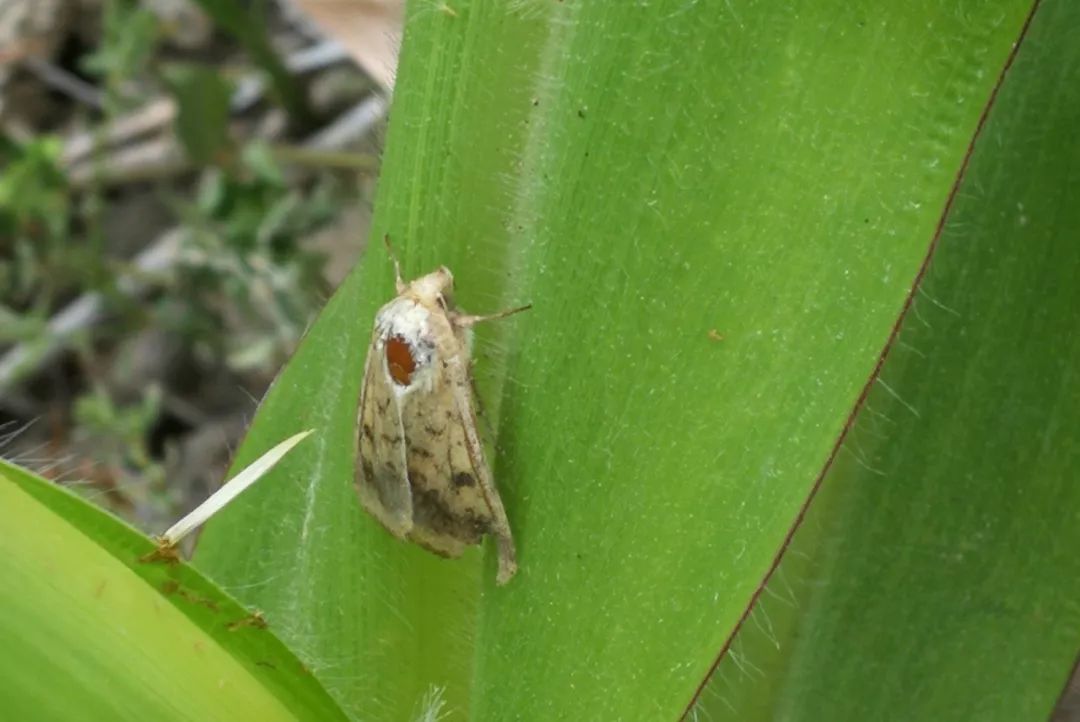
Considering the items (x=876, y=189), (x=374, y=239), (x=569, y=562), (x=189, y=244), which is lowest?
(x=189, y=244)

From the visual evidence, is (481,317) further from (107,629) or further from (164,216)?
(164,216)

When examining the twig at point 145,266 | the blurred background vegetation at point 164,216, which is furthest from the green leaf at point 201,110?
the twig at point 145,266

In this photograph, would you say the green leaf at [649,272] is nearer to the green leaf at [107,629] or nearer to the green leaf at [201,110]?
A: the green leaf at [107,629]

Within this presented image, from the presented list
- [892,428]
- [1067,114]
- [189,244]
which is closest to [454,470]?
[892,428]

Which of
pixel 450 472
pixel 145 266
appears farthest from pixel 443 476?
pixel 145 266

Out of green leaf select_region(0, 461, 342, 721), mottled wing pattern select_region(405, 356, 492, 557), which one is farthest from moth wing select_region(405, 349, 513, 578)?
green leaf select_region(0, 461, 342, 721)

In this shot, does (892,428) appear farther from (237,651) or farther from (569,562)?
(237,651)
